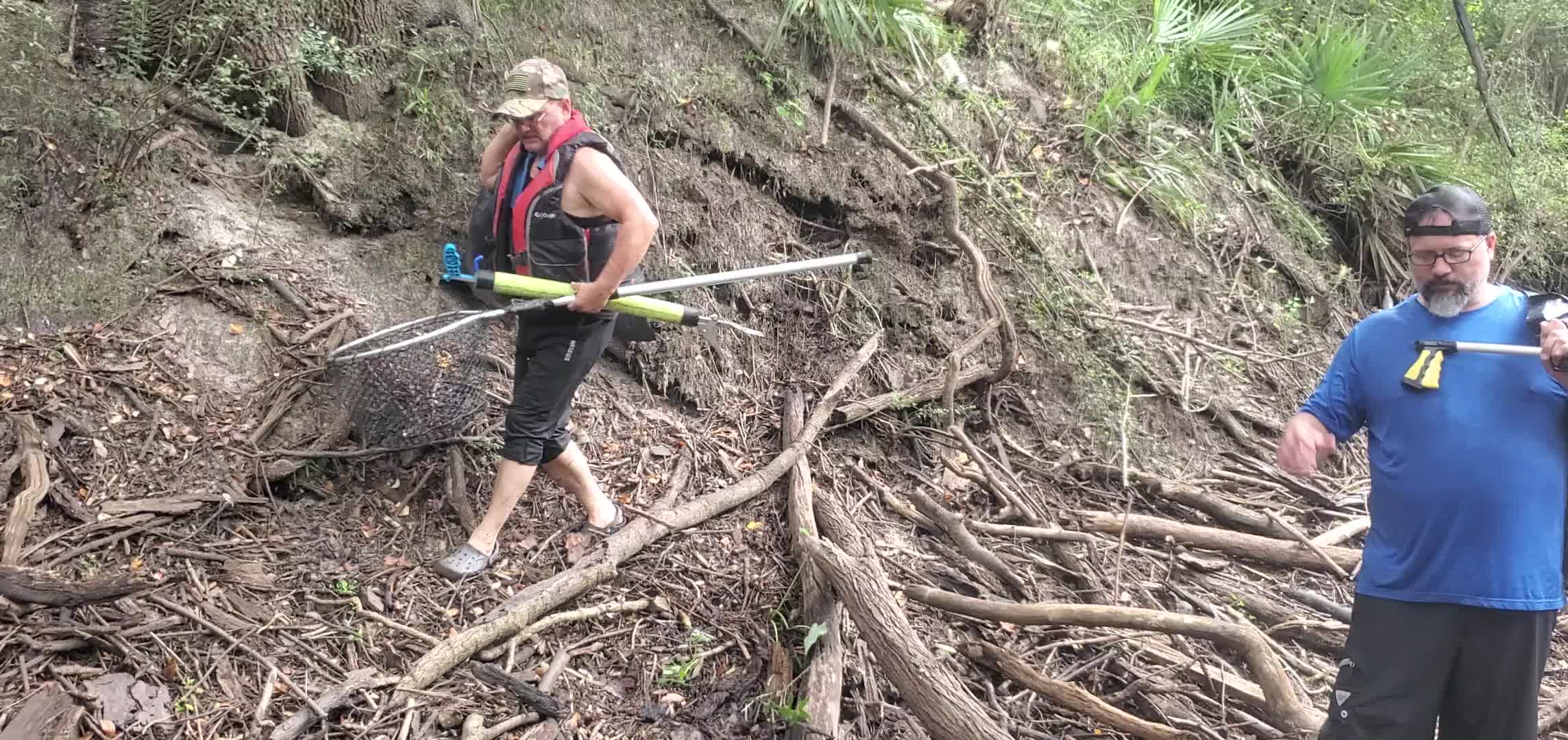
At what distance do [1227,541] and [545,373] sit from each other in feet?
11.4

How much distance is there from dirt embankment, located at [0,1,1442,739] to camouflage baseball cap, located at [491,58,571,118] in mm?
1586

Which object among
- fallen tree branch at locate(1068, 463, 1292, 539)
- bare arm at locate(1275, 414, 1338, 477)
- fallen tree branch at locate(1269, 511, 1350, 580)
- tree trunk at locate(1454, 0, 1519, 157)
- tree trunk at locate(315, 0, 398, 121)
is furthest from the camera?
tree trunk at locate(1454, 0, 1519, 157)

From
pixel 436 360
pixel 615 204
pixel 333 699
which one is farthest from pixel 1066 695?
pixel 436 360

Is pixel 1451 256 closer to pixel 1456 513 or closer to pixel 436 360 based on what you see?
pixel 1456 513

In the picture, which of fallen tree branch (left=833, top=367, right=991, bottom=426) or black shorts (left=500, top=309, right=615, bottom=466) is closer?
black shorts (left=500, top=309, right=615, bottom=466)

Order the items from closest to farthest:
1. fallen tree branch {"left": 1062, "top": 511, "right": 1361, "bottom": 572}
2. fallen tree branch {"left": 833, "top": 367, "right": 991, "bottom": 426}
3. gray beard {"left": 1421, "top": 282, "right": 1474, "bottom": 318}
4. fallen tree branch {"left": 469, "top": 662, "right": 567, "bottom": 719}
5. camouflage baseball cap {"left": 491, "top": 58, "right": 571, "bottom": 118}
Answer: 1. gray beard {"left": 1421, "top": 282, "right": 1474, "bottom": 318}
2. fallen tree branch {"left": 469, "top": 662, "right": 567, "bottom": 719}
3. camouflage baseball cap {"left": 491, "top": 58, "right": 571, "bottom": 118}
4. fallen tree branch {"left": 1062, "top": 511, "right": 1361, "bottom": 572}
5. fallen tree branch {"left": 833, "top": 367, "right": 991, "bottom": 426}

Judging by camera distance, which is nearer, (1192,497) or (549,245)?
(549,245)

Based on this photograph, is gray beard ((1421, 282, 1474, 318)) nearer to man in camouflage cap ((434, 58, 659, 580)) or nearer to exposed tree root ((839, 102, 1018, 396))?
man in camouflage cap ((434, 58, 659, 580))

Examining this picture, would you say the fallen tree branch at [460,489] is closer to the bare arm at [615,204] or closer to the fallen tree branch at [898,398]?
the bare arm at [615,204]

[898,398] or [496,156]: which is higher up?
[496,156]

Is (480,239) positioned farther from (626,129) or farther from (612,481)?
(626,129)

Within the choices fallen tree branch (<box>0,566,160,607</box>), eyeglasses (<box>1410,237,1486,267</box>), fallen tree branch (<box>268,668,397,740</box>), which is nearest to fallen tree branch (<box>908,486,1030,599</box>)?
eyeglasses (<box>1410,237,1486,267</box>)

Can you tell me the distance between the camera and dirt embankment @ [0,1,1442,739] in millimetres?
3531

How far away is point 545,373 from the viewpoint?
12.6ft
